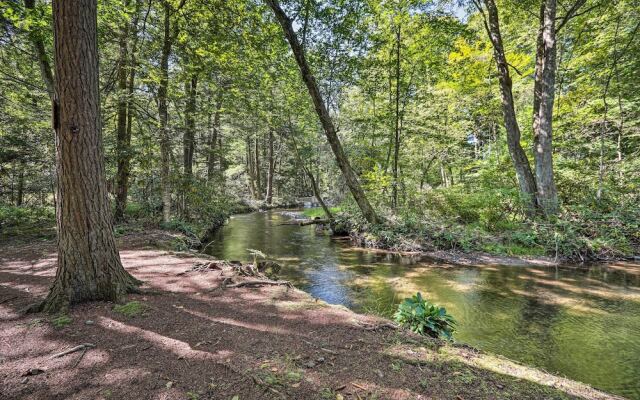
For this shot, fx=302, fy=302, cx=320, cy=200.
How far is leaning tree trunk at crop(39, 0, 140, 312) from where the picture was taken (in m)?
3.35

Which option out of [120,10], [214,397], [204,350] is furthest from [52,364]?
[120,10]

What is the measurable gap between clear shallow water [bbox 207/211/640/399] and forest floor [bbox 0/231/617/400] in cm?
132

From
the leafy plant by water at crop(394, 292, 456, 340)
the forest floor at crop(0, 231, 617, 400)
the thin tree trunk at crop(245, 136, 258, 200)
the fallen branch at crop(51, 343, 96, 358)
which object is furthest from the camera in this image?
the thin tree trunk at crop(245, 136, 258, 200)

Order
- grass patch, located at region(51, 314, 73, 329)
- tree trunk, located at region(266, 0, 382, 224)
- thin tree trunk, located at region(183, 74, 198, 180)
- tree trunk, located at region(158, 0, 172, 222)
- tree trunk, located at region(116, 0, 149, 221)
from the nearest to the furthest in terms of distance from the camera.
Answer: grass patch, located at region(51, 314, 73, 329) → tree trunk, located at region(116, 0, 149, 221) → tree trunk, located at region(266, 0, 382, 224) → tree trunk, located at region(158, 0, 172, 222) → thin tree trunk, located at region(183, 74, 198, 180)

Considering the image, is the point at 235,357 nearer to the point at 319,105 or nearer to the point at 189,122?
the point at 319,105

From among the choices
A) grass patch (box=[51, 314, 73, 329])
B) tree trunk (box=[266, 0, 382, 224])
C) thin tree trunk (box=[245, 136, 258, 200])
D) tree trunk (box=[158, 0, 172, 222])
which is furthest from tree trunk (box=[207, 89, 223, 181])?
thin tree trunk (box=[245, 136, 258, 200])

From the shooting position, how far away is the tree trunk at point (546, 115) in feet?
32.3

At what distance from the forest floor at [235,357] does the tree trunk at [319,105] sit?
24.2 feet

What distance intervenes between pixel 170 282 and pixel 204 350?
8.35 feet

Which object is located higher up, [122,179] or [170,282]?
[122,179]

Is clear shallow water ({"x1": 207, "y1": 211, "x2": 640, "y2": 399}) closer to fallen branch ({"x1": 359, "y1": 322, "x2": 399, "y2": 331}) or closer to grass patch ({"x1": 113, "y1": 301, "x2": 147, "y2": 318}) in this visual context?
fallen branch ({"x1": 359, "y1": 322, "x2": 399, "y2": 331})

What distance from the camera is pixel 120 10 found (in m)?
7.79

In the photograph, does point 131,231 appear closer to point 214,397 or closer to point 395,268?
point 395,268

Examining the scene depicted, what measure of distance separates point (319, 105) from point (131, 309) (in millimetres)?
8654
